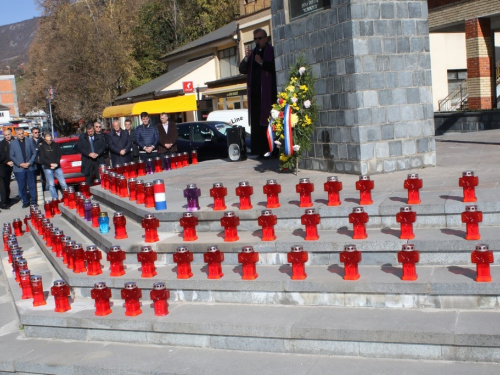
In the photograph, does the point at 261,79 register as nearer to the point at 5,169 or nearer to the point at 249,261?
the point at 249,261

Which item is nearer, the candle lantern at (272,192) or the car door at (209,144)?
the candle lantern at (272,192)

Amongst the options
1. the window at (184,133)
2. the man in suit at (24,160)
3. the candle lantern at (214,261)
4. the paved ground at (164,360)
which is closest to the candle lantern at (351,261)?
the paved ground at (164,360)

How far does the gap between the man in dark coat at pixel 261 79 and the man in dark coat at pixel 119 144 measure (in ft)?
10.3

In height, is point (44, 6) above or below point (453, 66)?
above

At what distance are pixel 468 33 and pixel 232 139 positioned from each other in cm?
1343

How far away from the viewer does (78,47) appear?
161ft

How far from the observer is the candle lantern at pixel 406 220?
255 inches

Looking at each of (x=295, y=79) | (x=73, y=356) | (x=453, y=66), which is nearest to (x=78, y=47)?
(x=453, y=66)

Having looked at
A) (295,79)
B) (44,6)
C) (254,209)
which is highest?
(44,6)

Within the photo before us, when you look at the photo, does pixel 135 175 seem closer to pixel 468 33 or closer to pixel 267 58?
pixel 267 58

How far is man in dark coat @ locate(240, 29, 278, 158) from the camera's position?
13.0 metres

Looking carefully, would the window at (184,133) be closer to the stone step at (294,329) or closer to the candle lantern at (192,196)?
the candle lantern at (192,196)

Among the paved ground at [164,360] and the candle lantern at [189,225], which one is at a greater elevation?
the candle lantern at [189,225]

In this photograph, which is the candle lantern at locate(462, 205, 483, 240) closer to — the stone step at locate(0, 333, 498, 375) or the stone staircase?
the stone staircase
